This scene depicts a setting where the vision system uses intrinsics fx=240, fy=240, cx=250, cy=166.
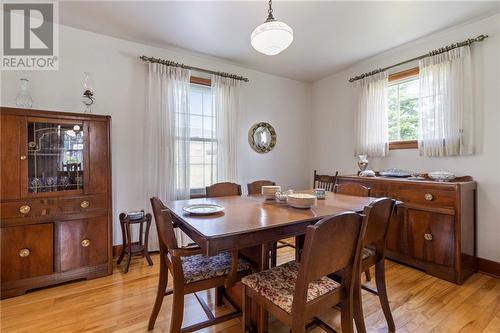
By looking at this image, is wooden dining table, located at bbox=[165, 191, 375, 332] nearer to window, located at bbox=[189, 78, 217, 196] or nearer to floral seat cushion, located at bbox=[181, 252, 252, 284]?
floral seat cushion, located at bbox=[181, 252, 252, 284]

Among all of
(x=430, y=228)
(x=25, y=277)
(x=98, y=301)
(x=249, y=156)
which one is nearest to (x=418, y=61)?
(x=430, y=228)

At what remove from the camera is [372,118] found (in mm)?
3262

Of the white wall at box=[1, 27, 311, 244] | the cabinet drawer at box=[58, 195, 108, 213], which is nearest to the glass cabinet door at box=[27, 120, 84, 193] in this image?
the cabinet drawer at box=[58, 195, 108, 213]

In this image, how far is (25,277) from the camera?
2018mm

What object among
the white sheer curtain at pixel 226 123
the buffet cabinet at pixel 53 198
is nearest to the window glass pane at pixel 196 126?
the white sheer curtain at pixel 226 123

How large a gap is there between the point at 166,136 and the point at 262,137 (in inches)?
60.5

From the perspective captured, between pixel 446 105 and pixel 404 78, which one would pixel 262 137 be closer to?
pixel 404 78

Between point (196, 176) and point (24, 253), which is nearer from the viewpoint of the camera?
point (24, 253)

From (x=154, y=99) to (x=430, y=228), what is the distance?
3.25m

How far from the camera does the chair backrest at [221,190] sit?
2289mm

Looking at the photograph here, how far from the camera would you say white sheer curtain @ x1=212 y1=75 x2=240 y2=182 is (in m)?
3.30

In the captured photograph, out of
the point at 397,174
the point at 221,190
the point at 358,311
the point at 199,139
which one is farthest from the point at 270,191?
the point at 397,174

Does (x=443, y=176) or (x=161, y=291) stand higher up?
(x=443, y=176)

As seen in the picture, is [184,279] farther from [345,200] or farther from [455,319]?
[455,319]
